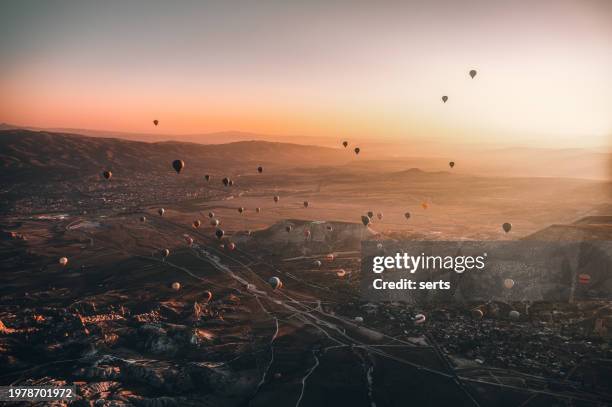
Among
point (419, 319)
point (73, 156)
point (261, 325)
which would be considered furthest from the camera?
point (73, 156)

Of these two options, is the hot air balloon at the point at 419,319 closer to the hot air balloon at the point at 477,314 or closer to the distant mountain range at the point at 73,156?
the hot air balloon at the point at 477,314

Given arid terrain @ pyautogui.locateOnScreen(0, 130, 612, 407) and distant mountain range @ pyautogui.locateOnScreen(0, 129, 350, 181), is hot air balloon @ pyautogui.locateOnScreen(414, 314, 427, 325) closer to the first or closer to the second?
arid terrain @ pyautogui.locateOnScreen(0, 130, 612, 407)

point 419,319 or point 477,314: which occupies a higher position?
point 477,314

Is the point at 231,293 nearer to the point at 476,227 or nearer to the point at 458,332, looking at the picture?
the point at 458,332

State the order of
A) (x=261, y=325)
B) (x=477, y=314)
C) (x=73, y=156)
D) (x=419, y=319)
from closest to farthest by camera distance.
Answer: (x=419, y=319)
(x=477, y=314)
(x=261, y=325)
(x=73, y=156)

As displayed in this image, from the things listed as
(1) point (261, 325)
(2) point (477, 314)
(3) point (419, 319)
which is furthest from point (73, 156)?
(2) point (477, 314)

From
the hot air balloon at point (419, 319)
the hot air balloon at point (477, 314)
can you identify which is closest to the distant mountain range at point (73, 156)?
the hot air balloon at point (419, 319)

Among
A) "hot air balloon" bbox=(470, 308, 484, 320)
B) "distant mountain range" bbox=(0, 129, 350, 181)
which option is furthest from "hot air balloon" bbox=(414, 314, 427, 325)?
"distant mountain range" bbox=(0, 129, 350, 181)

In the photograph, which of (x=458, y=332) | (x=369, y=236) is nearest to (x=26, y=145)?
(x=369, y=236)

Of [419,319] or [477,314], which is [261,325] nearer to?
[419,319]

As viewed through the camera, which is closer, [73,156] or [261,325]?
[261,325]

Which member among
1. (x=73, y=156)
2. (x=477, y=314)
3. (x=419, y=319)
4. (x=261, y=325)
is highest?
(x=73, y=156)
